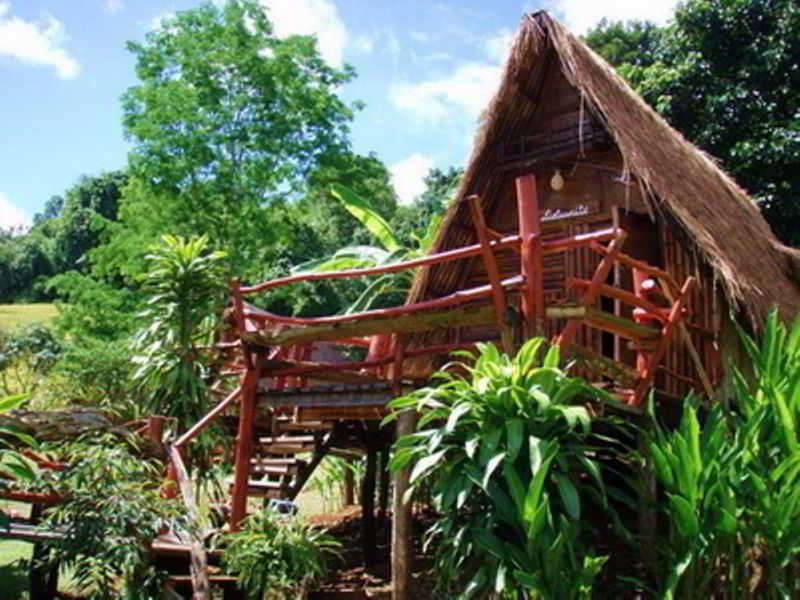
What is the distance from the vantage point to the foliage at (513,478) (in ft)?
12.6

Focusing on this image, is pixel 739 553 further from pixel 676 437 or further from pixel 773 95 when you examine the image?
pixel 773 95

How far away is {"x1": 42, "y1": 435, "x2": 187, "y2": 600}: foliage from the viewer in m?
4.67

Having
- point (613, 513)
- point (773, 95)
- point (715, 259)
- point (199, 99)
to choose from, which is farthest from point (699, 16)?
point (613, 513)

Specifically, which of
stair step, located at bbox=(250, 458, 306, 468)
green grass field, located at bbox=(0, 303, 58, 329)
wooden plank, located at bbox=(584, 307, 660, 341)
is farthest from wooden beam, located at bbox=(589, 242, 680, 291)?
green grass field, located at bbox=(0, 303, 58, 329)

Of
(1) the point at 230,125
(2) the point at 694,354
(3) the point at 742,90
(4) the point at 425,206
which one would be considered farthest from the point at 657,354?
(4) the point at 425,206

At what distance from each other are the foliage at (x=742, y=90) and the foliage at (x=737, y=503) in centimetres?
804

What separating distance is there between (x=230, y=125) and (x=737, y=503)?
1385 centimetres

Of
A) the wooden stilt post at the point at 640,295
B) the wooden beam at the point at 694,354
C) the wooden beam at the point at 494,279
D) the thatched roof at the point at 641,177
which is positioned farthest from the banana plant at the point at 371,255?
the wooden beam at the point at 494,279

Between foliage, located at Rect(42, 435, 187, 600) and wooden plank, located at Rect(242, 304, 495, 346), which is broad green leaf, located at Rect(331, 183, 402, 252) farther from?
foliage, located at Rect(42, 435, 187, 600)

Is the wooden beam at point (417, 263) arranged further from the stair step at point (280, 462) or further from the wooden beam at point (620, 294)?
the stair step at point (280, 462)

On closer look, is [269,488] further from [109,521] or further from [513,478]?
[513,478]

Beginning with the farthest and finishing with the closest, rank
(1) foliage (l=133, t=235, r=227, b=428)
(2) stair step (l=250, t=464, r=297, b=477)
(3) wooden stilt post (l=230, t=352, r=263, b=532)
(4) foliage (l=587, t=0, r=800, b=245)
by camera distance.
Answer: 1. (4) foliage (l=587, t=0, r=800, b=245)
2. (2) stair step (l=250, t=464, r=297, b=477)
3. (1) foliage (l=133, t=235, r=227, b=428)
4. (3) wooden stilt post (l=230, t=352, r=263, b=532)

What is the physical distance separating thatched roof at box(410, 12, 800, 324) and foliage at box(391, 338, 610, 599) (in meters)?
2.29

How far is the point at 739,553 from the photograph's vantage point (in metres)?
4.13
